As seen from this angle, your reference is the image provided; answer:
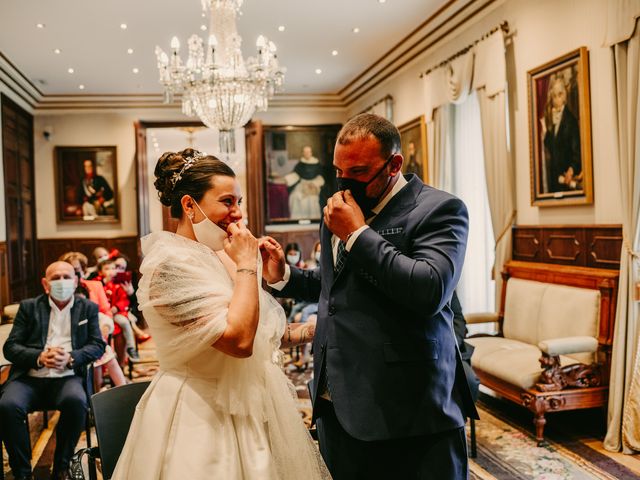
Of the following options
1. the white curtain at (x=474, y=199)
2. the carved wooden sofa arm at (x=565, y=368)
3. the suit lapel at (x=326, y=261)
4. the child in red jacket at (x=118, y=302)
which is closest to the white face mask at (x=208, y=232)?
the suit lapel at (x=326, y=261)

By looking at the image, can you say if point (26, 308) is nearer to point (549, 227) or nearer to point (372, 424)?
point (372, 424)

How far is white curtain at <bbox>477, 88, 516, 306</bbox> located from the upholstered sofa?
0.62 m

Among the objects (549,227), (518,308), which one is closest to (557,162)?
(549,227)

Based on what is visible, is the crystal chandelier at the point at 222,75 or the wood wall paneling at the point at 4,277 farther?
the wood wall paneling at the point at 4,277

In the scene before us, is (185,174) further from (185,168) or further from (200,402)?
(200,402)

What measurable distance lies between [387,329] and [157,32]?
687 cm

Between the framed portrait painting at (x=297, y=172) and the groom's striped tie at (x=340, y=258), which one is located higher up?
the framed portrait painting at (x=297, y=172)

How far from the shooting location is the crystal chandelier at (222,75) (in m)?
5.91

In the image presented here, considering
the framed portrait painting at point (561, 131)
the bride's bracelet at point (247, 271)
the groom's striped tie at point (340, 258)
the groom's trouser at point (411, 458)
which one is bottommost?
the groom's trouser at point (411, 458)

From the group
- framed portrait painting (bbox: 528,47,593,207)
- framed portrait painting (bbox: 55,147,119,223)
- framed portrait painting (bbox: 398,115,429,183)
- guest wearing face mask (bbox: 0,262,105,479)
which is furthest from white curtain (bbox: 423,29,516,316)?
framed portrait painting (bbox: 55,147,119,223)

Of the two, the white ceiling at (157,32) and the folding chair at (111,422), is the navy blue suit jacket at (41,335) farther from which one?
the white ceiling at (157,32)

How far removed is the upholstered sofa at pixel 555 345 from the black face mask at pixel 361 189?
8.99 ft

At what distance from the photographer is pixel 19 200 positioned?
9.91m

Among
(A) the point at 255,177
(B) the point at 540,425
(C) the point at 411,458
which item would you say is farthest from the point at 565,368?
(A) the point at 255,177
